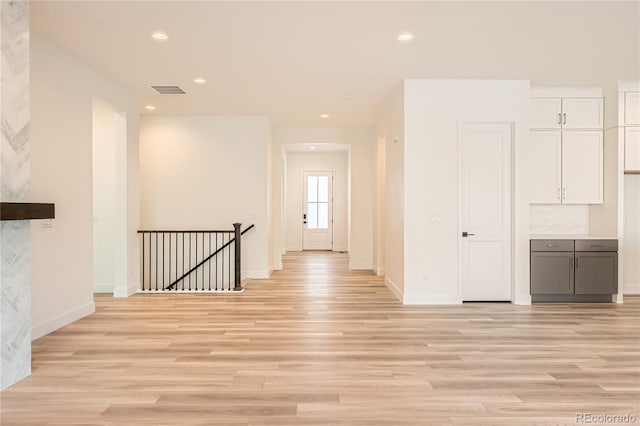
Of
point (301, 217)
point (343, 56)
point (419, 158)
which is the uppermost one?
point (343, 56)

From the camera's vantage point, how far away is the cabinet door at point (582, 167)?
593 centimetres

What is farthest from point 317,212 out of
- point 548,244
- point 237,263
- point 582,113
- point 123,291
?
point 582,113

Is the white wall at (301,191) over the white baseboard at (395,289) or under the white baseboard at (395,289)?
over

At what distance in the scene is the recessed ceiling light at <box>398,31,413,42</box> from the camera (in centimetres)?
408

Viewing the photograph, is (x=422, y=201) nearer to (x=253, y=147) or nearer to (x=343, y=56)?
(x=343, y=56)

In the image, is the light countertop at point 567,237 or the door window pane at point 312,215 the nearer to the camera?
the light countertop at point 567,237

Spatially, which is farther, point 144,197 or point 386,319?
point 144,197

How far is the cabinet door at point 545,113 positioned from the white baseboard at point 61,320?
6.26 m

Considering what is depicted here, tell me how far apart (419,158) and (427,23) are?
2053 mm

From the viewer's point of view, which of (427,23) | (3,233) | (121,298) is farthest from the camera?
(121,298)

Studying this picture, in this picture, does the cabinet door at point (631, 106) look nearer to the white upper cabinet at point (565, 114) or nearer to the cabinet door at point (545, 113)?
the white upper cabinet at point (565, 114)

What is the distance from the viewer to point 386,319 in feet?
16.0

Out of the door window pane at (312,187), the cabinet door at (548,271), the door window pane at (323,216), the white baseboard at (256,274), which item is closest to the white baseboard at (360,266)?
the white baseboard at (256,274)

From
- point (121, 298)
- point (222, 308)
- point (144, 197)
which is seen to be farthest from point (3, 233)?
point (144, 197)
